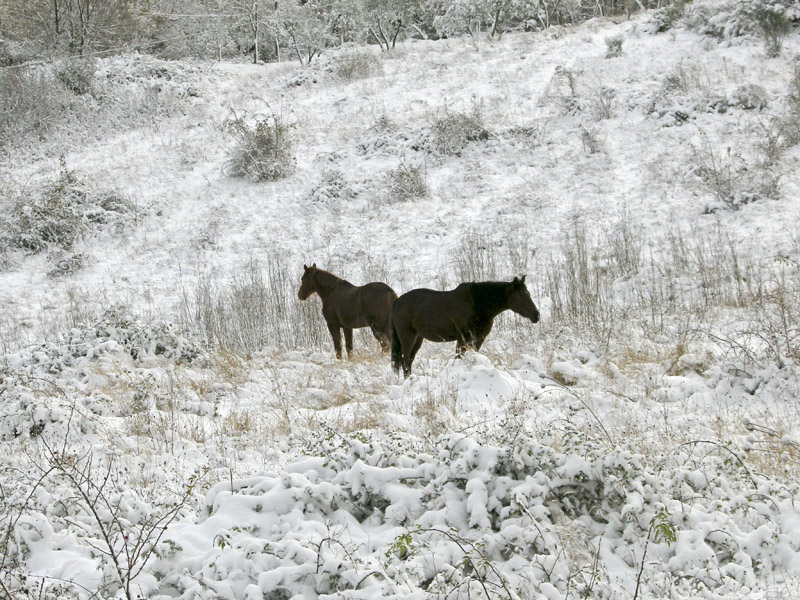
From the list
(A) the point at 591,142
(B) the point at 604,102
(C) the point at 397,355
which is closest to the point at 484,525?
(C) the point at 397,355

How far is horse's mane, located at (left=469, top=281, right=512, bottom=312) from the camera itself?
672cm

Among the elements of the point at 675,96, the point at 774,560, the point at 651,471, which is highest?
the point at 675,96

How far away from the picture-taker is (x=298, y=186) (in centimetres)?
1795

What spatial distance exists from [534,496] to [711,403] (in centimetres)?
280

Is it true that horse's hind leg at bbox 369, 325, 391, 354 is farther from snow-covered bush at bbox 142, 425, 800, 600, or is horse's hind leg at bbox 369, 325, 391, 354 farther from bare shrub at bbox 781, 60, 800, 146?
bare shrub at bbox 781, 60, 800, 146

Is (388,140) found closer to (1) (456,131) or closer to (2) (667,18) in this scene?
(1) (456,131)

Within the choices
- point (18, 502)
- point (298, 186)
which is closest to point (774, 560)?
point (18, 502)

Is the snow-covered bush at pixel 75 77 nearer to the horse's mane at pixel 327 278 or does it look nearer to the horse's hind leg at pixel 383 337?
the horse's mane at pixel 327 278

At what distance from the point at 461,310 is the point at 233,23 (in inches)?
1242

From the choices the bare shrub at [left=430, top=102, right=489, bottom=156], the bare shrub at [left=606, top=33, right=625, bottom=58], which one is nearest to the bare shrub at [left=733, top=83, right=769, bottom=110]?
the bare shrub at [left=606, top=33, right=625, bottom=58]

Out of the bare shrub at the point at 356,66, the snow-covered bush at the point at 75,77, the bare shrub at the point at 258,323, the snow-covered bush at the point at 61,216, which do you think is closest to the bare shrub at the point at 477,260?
the bare shrub at the point at 258,323

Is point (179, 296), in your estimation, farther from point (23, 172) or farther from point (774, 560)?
point (774, 560)

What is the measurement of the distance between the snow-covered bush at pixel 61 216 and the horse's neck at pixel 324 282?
9583 millimetres

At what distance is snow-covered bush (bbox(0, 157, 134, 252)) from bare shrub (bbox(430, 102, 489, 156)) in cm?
867
